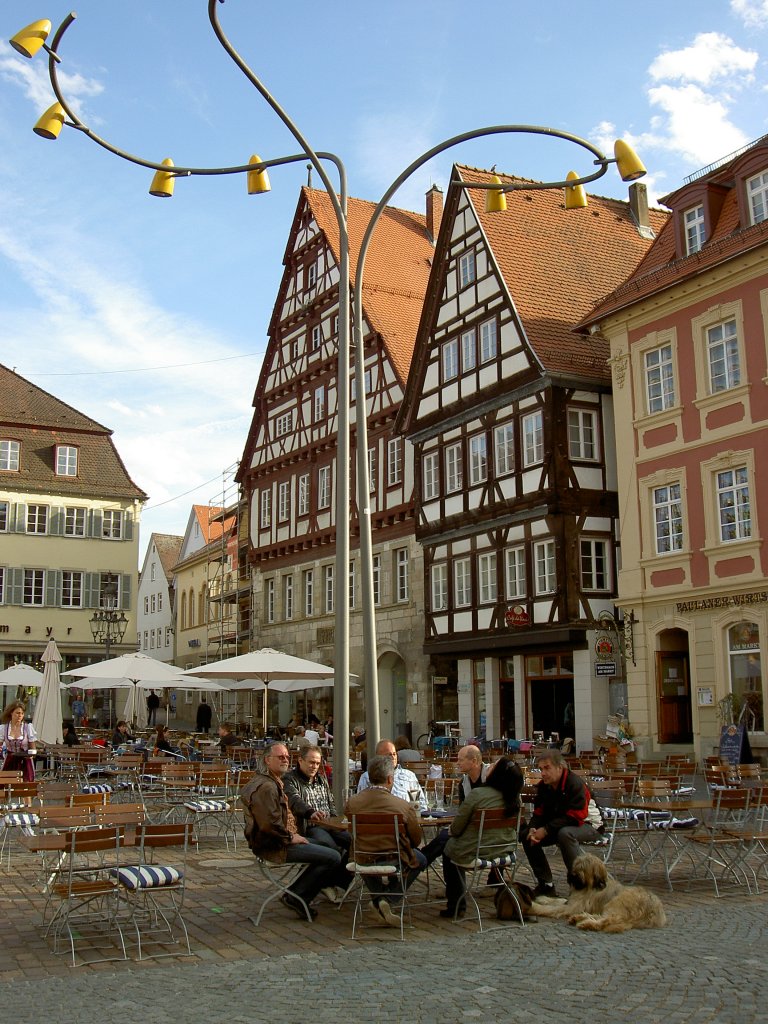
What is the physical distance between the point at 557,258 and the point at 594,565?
30.6 ft

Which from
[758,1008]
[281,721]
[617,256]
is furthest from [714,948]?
[281,721]

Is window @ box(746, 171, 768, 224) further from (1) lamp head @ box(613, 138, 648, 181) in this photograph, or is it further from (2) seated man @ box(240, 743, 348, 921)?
(2) seated man @ box(240, 743, 348, 921)

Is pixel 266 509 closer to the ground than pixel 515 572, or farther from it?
farther from it

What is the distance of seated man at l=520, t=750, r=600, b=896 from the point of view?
929 cm

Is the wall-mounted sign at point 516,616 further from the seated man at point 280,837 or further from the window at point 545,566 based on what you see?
the seated man at point 280,837

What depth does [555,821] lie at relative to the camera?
9469 millimetres

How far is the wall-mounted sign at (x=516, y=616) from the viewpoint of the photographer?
27.5 m

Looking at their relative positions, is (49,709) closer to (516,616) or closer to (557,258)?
(516,616)

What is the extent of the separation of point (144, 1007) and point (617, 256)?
30.2 meters

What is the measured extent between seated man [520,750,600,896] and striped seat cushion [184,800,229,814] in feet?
14.9

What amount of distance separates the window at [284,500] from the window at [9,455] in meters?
11.6

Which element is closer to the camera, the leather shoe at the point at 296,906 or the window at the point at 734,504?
the leather shoe at the point at 296,906

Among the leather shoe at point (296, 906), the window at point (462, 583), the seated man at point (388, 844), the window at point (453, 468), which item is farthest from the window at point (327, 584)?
the seated man at point (388, 844)

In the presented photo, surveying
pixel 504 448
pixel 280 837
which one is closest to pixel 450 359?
pixel 504 448
